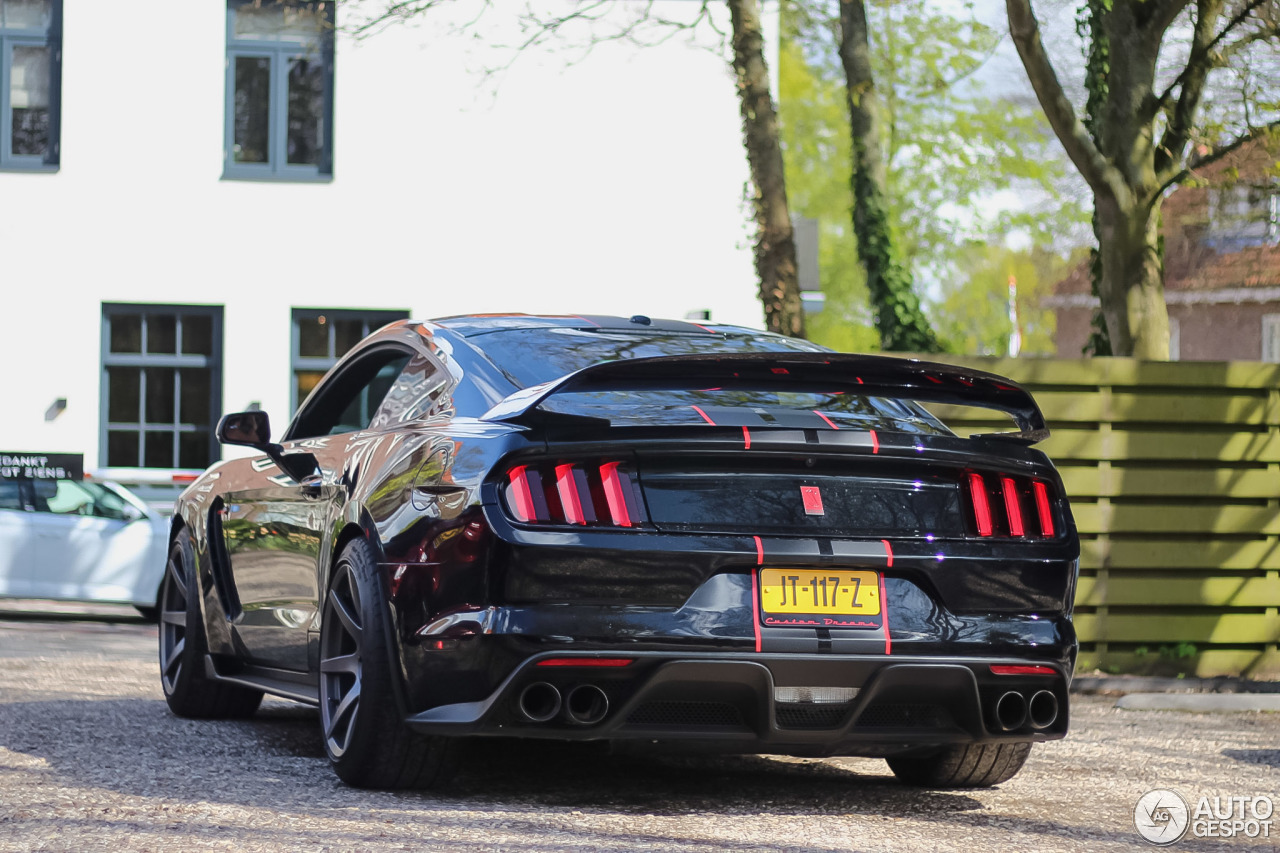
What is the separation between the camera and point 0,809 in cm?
471

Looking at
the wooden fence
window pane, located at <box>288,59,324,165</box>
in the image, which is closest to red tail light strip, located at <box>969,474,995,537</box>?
the wooden fence

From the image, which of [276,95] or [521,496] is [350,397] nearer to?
[521,496]

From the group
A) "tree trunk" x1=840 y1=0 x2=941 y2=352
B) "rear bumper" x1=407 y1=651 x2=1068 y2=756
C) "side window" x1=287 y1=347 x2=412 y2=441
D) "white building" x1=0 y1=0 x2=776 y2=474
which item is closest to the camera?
"rear bumper" x1=407 y1=651 x2=1068 y2=756

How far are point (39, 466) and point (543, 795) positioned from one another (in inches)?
431

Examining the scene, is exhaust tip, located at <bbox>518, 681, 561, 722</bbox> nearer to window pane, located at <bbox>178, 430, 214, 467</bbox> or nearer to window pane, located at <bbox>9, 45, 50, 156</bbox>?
window pane, located at <bbox>178, 430, 214, 467</bbox>

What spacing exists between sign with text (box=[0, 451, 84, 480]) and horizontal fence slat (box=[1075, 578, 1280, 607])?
9.14m

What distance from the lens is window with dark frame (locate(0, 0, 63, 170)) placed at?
71.2 ft

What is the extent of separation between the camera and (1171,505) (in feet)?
30.9

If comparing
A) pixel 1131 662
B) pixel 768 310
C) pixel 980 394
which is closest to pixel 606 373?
pixel 980 394

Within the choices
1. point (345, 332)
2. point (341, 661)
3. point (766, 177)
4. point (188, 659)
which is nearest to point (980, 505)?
point (341, 661)

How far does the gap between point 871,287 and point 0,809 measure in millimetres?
16384

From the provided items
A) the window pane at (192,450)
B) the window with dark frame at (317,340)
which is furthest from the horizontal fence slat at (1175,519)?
the window pane at (192,450)

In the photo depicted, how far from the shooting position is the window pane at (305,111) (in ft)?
71.5

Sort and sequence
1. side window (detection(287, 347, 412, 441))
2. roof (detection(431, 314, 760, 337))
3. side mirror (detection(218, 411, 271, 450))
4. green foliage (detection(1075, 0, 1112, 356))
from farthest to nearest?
green foliage (detection(1075, 0, 1112, 356))
side window (detection(287, 347, 412, 441))
side mirror (detection(218, 411, 271, 450))
roof (detection(431, 314, 760, 337))
